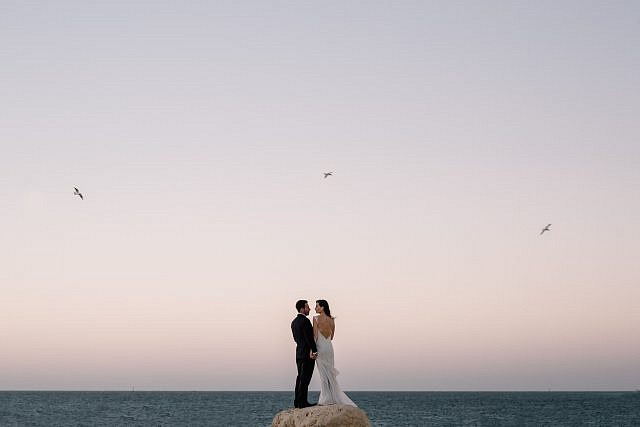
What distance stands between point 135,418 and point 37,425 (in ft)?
48.5

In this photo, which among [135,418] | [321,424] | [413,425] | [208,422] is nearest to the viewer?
[321,424]

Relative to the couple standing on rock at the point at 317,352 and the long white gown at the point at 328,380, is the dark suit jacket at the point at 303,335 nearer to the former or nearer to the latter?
the couple standing on rock at the point at 317,352

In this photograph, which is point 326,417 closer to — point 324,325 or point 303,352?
point 303,352

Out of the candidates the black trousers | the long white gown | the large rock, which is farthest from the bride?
the large rock

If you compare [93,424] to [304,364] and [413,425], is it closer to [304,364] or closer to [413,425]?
[413,425]

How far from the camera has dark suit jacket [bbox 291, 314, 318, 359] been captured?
2100 centimetres

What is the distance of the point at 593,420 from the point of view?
111500 millimetres

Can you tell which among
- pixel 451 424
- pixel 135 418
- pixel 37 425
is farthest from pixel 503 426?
pixel 37 425

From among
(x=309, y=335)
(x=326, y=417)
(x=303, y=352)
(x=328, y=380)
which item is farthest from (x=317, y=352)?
(x=326, y=417)

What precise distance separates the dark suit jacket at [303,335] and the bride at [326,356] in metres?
0.22

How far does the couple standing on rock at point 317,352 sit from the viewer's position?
69.2 feet

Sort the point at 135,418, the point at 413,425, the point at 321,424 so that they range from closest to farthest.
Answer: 1. the point at 321,424
2. the point at 413,425
3. the point at 135,418

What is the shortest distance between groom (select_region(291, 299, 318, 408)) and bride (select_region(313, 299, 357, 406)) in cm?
22

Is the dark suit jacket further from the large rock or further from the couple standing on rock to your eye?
the large rock
